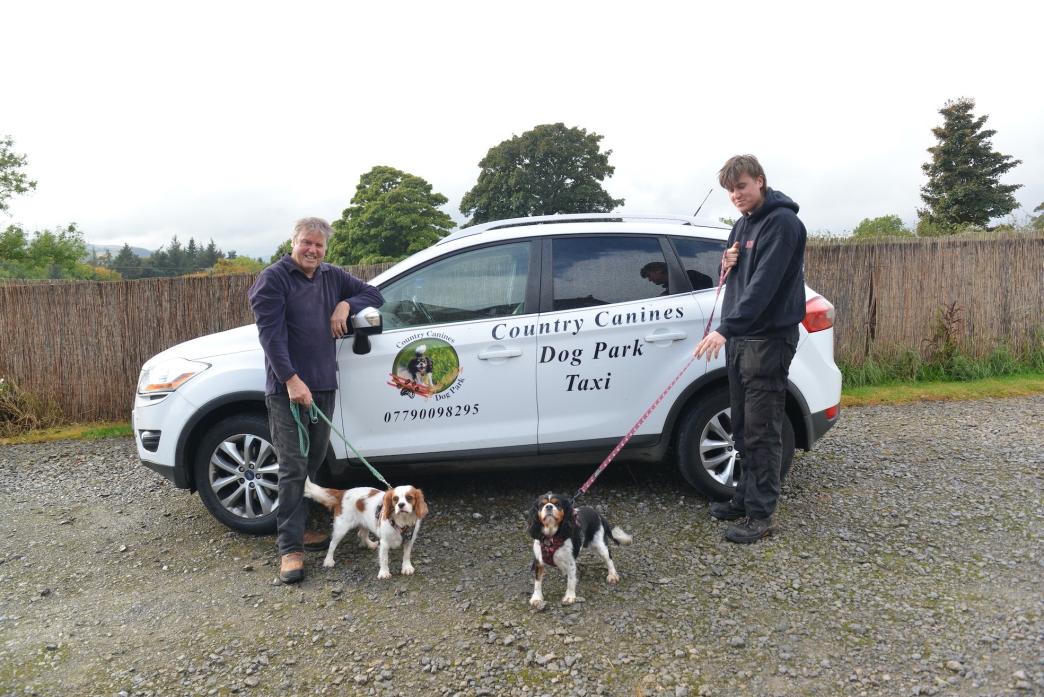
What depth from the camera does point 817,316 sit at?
4.36m

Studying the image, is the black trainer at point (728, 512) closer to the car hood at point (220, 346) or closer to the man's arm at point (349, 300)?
the man's arm at point (349, 300)

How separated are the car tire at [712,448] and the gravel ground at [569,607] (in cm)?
22

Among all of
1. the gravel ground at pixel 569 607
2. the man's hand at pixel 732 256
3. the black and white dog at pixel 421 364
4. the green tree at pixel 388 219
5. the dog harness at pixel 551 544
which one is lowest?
the gravel ground at pixel 569 607

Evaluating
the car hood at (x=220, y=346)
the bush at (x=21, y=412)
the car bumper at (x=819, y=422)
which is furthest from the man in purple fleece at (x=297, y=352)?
the bush at (x=21, y=412)

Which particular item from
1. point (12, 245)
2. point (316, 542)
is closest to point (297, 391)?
point (316, 542)

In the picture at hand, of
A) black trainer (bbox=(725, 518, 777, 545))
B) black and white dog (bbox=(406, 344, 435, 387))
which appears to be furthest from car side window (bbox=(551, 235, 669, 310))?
black trainer (bbox=(725, 518, 777, 545))

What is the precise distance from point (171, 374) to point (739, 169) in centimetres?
360

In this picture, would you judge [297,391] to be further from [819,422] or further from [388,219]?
[388,219]

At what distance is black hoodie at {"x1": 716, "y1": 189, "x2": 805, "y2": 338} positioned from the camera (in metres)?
3.67

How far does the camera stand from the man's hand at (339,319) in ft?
13.0

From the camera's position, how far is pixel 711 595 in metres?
3.44

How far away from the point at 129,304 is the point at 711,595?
714 cm

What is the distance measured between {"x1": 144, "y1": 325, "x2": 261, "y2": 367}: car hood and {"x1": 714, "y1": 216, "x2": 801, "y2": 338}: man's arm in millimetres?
2843

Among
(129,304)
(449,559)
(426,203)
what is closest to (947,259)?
(449,559)
